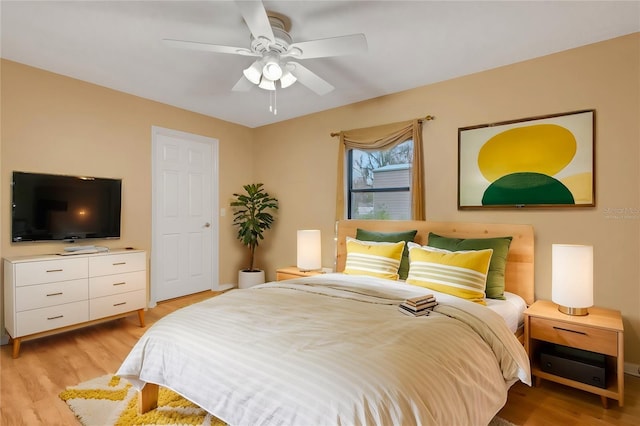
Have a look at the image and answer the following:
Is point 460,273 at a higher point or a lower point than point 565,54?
lower

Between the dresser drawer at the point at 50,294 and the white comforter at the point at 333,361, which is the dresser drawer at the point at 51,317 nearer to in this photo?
the dresser drawer at the point at 50,294

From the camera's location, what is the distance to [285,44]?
2.18 meters

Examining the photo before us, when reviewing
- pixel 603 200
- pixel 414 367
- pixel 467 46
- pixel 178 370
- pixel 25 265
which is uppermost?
pixel 467 46

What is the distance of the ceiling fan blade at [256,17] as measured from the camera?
5.57 ft

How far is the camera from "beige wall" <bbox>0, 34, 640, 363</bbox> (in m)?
2.41

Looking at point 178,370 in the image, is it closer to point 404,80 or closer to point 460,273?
point 460,273

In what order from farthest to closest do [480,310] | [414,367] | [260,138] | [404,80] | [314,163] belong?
[260,138], [314,163], [404,80], [480,310], [414,367]

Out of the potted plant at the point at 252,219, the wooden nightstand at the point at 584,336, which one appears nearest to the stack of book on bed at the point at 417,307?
the wooden nightstand at the point at 584,336

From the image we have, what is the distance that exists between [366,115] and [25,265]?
354 cm

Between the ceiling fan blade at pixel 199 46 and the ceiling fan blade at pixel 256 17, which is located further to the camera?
the ceiling fan blade at pixel 199 46

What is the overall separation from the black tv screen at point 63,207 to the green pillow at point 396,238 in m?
2.67

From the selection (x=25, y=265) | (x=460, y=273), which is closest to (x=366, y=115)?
(x=460, y=273)

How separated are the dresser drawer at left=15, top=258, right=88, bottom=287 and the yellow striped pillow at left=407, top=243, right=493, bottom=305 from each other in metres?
2.92

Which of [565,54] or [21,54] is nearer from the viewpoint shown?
[565,54]
